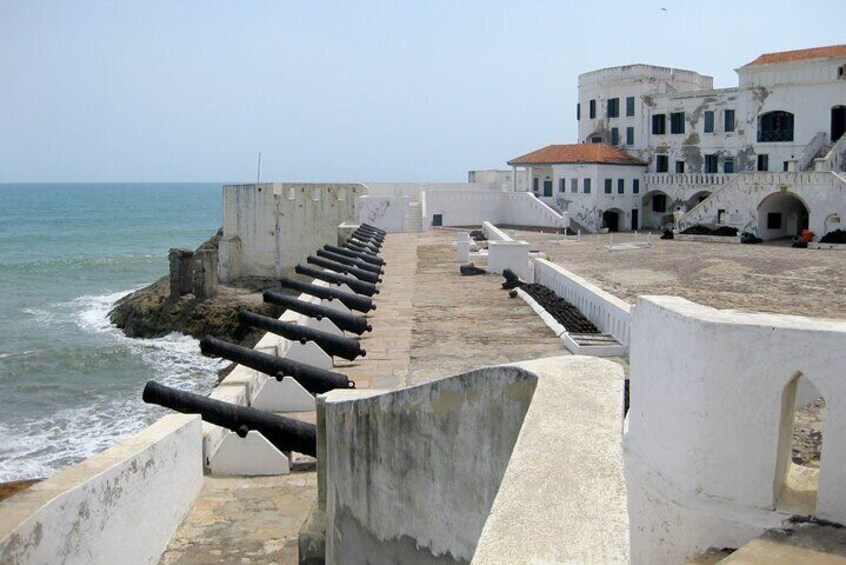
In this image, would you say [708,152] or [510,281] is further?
[708,152]

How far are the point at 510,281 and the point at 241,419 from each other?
35.4ft

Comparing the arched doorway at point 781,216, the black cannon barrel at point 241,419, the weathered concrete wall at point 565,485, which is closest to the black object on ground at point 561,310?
the black cannon barrel at point 241,419

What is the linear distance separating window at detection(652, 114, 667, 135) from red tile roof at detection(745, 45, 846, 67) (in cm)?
498

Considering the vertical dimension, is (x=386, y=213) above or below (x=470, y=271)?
above

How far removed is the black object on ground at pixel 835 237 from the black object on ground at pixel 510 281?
16.4 m

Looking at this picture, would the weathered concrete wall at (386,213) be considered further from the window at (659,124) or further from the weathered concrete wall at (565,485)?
the weathered concrete wall at (565,485)

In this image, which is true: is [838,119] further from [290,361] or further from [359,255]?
[290,361]

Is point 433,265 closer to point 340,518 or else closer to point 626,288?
point 626,288

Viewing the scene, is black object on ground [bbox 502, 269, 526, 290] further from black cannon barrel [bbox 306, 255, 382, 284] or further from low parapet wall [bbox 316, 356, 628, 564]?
low parapet wall [bbox 316, 356, 628, 564]

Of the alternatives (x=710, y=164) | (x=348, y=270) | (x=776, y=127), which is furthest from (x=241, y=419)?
(x=710, y=164)

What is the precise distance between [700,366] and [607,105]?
44.5m

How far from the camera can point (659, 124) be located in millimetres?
45156

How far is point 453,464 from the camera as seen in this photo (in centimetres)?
563

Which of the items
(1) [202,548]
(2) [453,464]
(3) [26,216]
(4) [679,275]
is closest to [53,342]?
(4) [679,275]
